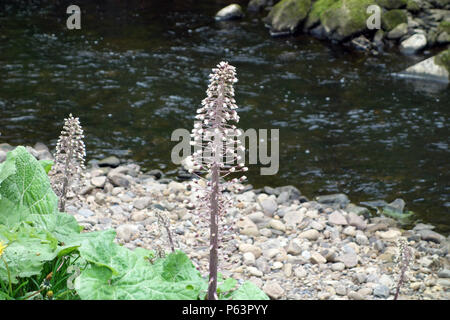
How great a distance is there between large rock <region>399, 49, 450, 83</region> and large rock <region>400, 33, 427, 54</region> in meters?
1.41

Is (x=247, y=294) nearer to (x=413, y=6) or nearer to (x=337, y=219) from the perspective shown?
(x=337, y=219)

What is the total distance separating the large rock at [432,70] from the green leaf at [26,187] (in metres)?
10.1

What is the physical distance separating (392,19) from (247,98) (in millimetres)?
6072

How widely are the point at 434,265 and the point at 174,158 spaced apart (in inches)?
153

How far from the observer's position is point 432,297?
4.97 meters

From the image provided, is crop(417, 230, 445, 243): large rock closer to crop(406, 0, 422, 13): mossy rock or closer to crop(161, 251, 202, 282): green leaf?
crop(161, 251, 202, 282): green leaf

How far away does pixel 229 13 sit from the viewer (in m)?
15.6

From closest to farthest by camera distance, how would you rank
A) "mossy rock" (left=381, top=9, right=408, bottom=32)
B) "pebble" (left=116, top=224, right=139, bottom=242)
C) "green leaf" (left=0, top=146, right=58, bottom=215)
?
"green leaf" (left=0, top=146, right=58, bottom=215) → "pebble" (left=116, top=224, right=139, bottom=242) → "mossy rock" (left=381, top=9, right=408, bottom=32)

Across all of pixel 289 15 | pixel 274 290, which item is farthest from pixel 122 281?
pixel 289 15

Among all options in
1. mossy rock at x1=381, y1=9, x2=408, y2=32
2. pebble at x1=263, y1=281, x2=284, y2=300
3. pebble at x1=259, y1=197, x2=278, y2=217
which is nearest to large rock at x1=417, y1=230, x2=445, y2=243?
pebble at x1=259, y1=197, x2=278, y2=217

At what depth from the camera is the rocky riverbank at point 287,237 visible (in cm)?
507

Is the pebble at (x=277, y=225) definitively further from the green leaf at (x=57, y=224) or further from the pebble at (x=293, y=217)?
the green leaf at (x=57, y=224)

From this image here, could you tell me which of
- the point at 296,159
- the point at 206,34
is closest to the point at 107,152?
the point at 296,159

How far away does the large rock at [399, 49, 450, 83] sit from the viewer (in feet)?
38.2
